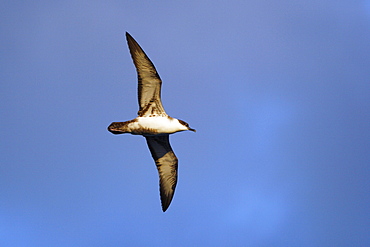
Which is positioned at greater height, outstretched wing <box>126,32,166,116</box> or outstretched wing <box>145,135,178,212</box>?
outstretched wing <box>126,32,166,116</box>

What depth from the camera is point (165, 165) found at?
17812mm

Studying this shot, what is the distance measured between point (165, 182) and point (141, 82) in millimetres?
4876

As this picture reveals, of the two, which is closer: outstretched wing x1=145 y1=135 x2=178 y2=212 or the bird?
the bird

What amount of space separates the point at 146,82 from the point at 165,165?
4204 mm

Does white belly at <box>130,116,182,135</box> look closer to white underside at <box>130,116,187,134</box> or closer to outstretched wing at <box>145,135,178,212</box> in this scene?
white underside at <box>130,116,187,134</box>

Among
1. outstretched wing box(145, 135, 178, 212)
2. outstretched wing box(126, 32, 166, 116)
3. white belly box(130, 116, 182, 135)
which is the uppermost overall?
outstretched wing box(126, 32, 166, 116)

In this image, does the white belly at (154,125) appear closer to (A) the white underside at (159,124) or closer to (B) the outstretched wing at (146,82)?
(A) the white underside at (159,124)

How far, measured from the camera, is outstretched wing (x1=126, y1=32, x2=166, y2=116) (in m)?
15.2

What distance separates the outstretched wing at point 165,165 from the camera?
57.6ft

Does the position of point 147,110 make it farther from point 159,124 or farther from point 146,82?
point 146,82

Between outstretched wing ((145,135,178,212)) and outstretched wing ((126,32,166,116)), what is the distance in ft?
6.36

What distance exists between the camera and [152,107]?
15969 millimetres

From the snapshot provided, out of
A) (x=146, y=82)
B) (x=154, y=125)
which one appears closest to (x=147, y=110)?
(x=154, y=125)

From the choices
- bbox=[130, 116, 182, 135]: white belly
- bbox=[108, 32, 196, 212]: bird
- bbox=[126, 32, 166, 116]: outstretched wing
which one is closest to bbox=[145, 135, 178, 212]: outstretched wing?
bbox=[108, 32, 196, 212]: bird
